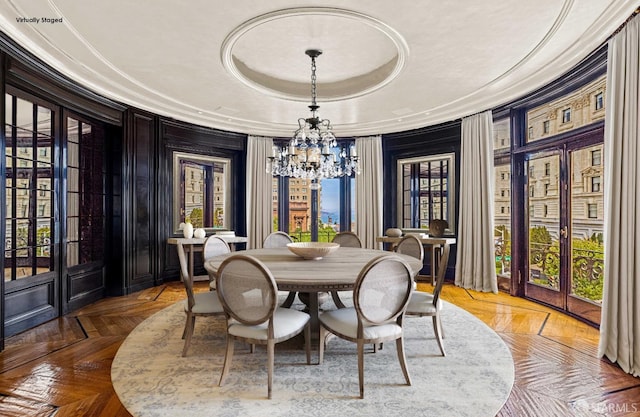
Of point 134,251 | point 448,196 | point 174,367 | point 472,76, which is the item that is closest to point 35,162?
point 134,251

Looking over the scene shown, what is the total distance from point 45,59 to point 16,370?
2.80 metres

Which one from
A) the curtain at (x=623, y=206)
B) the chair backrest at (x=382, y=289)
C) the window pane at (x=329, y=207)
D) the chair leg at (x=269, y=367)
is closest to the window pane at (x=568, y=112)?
the curtain at (x=623, y=206)

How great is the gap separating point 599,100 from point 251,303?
12.7ft

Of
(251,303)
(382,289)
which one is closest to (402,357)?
(382,289)

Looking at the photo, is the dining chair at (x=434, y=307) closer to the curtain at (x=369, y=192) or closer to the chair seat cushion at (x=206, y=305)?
the chair seat cushion at (x=206, y=305)

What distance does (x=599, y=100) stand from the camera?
3.50 metres

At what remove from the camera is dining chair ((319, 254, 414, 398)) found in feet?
7.21

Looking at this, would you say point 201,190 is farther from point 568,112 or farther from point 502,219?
point 568,112

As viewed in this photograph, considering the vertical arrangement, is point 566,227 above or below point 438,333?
above

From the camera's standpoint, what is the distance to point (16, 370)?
2559mm

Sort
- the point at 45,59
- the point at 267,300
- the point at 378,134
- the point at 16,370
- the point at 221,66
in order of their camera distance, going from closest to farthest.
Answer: the point at 267,300
the point at 16,370
the point at 45,59
the point at 221,66
the point at 378,134

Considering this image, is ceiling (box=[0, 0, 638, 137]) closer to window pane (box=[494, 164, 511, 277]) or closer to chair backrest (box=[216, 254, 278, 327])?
window pane (box=[494, 164, 511, 277])

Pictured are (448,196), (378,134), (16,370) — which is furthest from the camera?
(378,134)

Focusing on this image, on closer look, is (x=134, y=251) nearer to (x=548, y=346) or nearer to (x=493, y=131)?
(x=548, y=346)
